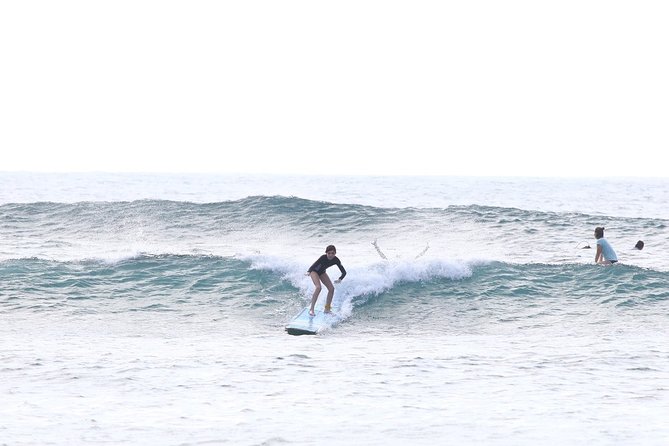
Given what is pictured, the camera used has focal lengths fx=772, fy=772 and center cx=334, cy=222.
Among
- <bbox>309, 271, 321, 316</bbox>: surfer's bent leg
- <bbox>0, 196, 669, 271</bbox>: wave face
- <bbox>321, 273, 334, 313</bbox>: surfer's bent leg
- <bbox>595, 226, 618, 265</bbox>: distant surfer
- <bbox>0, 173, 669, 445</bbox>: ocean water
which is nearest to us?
<bbox>0, 173, 669, 445</bbox>: ocean water

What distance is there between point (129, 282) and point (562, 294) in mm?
9983

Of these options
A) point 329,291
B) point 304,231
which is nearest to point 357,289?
point 329,291

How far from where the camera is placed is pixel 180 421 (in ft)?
25.0

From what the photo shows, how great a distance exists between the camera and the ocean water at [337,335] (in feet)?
25.0

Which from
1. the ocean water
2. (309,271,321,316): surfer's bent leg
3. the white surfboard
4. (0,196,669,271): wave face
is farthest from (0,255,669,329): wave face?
(0,196,669,271): wave face

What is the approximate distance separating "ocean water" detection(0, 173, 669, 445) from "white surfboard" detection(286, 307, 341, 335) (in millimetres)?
217

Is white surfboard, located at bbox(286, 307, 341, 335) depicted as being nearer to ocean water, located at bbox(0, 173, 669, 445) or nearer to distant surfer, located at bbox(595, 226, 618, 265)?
ocean water, located at bbox(0, 173, 669, 445)

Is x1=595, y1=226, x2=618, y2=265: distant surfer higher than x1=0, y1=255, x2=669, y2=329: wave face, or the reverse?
x1=595, y1=226, x2=618, y2=265: distant surfer

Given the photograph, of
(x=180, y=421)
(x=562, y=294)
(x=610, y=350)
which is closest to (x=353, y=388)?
(x=180, y=421)

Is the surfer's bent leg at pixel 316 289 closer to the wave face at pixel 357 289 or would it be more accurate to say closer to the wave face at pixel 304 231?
the wave face at pixel 357 289

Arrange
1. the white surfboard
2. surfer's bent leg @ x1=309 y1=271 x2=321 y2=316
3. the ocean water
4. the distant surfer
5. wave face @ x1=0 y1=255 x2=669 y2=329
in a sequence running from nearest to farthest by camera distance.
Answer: the ocean water < the white surfboard < surfer's bent leg @ x1=309 y1=271 x2=321 y2=316 < wave face @ x1=0 y1=255 x2=669 y2=329 < the distant surfer

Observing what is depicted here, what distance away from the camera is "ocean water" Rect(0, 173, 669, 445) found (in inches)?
300

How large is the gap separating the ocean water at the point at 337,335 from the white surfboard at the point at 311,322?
22 cm

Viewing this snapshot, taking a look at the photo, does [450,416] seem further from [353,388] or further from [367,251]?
[367,251]
